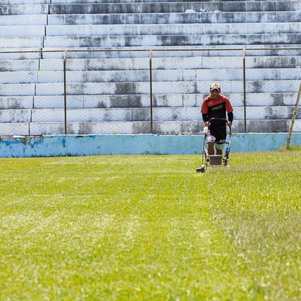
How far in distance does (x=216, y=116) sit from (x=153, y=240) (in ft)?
36.8

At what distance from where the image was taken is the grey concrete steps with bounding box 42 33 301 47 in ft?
104

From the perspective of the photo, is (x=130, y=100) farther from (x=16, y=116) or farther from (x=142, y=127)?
(x=16, y=116)

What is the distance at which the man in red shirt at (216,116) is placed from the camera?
18.1 m

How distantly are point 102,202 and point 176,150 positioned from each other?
15984mm

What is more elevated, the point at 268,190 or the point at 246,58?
the point at 246,58

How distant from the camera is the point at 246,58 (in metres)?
30.4

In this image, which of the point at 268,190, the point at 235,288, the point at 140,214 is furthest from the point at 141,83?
the point at 235,288

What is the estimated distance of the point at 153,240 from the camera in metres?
7.28

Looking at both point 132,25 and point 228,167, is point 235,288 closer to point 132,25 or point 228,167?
point 228,167

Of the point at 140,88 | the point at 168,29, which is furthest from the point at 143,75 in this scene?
the point at 168,29

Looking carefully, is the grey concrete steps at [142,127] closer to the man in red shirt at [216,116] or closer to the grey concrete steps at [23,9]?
the grey concrete steps at [23,9]

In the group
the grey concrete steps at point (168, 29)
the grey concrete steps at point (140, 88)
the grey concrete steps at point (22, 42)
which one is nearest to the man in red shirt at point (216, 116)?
the grey concrete steps at point (140, 88)

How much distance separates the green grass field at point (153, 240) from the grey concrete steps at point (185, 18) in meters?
19.0

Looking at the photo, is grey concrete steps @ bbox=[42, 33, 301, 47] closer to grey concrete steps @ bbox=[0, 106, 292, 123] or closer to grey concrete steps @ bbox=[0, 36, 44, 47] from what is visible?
grey concrete steps @ bbox=[0, 36, 44, 47]
